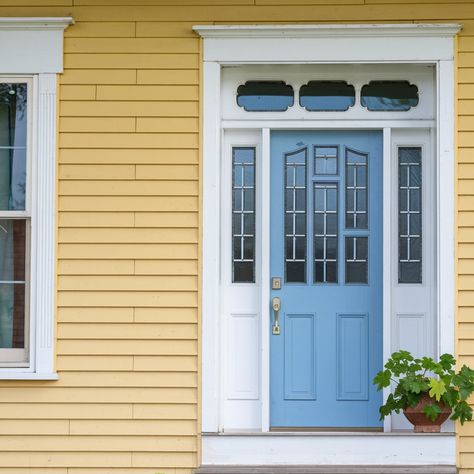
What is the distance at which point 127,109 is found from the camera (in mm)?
6719

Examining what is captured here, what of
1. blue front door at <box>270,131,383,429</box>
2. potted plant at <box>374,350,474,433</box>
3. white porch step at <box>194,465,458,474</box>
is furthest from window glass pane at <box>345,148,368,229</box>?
white porch step at <box>194,465,458,474</box>

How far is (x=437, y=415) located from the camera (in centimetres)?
646

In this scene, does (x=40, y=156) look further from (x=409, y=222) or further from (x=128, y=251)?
(x=409, y=222)

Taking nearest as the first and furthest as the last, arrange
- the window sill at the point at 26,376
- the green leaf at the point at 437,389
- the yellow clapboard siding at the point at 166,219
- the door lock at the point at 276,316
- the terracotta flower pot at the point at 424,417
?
the green leaf at the point at 437,389 → the terracotta flower pot at the point at 424,417 → the window sill at the point at 26,376 → the yellow clapboard siding at the point at 166,219 → the door lock at the point at 276,316

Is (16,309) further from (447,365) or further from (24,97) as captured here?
(447,365)

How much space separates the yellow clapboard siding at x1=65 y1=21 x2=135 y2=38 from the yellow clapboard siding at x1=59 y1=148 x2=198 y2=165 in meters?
0.78

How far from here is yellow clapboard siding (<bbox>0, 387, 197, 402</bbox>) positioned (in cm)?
662

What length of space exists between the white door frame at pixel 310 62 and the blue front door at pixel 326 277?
1.45 ft

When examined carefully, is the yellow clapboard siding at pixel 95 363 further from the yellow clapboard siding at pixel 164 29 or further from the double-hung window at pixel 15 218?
the yellow clapboard siding at pixel 164 29

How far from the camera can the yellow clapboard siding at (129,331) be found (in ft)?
21.8

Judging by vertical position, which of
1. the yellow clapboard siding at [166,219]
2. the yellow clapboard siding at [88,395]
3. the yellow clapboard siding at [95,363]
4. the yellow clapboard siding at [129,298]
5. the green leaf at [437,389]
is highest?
the yellow clapboard siding at [166,219]

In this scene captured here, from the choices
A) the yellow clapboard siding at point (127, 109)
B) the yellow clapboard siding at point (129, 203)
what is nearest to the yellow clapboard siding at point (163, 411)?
the yellow clapboard siding at point (129, 203)

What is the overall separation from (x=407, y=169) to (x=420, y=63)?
2.39 ft

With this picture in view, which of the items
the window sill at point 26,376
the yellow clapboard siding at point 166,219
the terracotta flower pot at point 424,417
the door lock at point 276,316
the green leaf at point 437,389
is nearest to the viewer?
the green leaf at point 437,389
